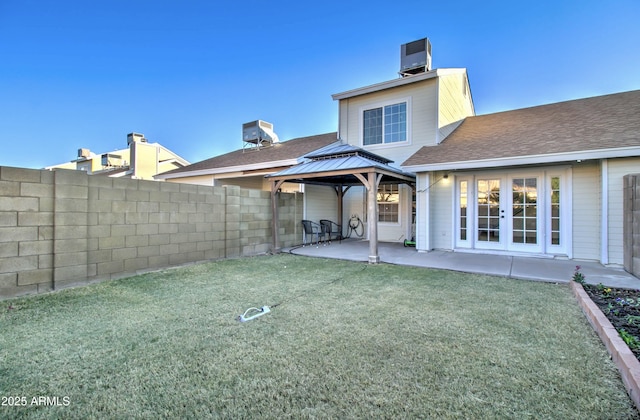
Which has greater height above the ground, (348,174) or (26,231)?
(348,174)

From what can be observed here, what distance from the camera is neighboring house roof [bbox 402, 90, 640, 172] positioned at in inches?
239

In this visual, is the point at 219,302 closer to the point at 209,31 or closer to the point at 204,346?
the point at 204,346

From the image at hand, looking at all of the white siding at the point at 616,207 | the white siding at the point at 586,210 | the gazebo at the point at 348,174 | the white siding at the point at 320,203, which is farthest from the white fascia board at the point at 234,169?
the white siding at the point at 616,207

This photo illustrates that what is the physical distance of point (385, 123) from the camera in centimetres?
1029

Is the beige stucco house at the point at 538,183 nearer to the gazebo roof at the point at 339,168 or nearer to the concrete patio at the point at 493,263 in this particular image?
the concrete patio at the point at 493,263

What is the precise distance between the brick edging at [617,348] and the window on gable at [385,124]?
23.9 feet

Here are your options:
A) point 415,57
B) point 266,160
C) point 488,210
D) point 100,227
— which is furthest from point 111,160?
point 488,210

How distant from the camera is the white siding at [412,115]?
9336 mm

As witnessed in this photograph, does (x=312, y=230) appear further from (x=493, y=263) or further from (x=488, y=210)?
(x=493, y=263)

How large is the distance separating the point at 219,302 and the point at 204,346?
4.41 ft

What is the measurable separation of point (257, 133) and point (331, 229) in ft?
19.6

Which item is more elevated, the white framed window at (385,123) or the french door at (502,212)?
the white framed window at (385,123)

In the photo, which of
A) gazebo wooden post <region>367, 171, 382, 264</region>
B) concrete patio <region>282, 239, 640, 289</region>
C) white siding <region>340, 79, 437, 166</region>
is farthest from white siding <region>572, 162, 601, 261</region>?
gazebo wooden post <region>367, 171, 382, 264</region>

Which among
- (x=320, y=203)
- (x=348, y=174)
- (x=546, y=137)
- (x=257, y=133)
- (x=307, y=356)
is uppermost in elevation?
(x=257, y=133)
